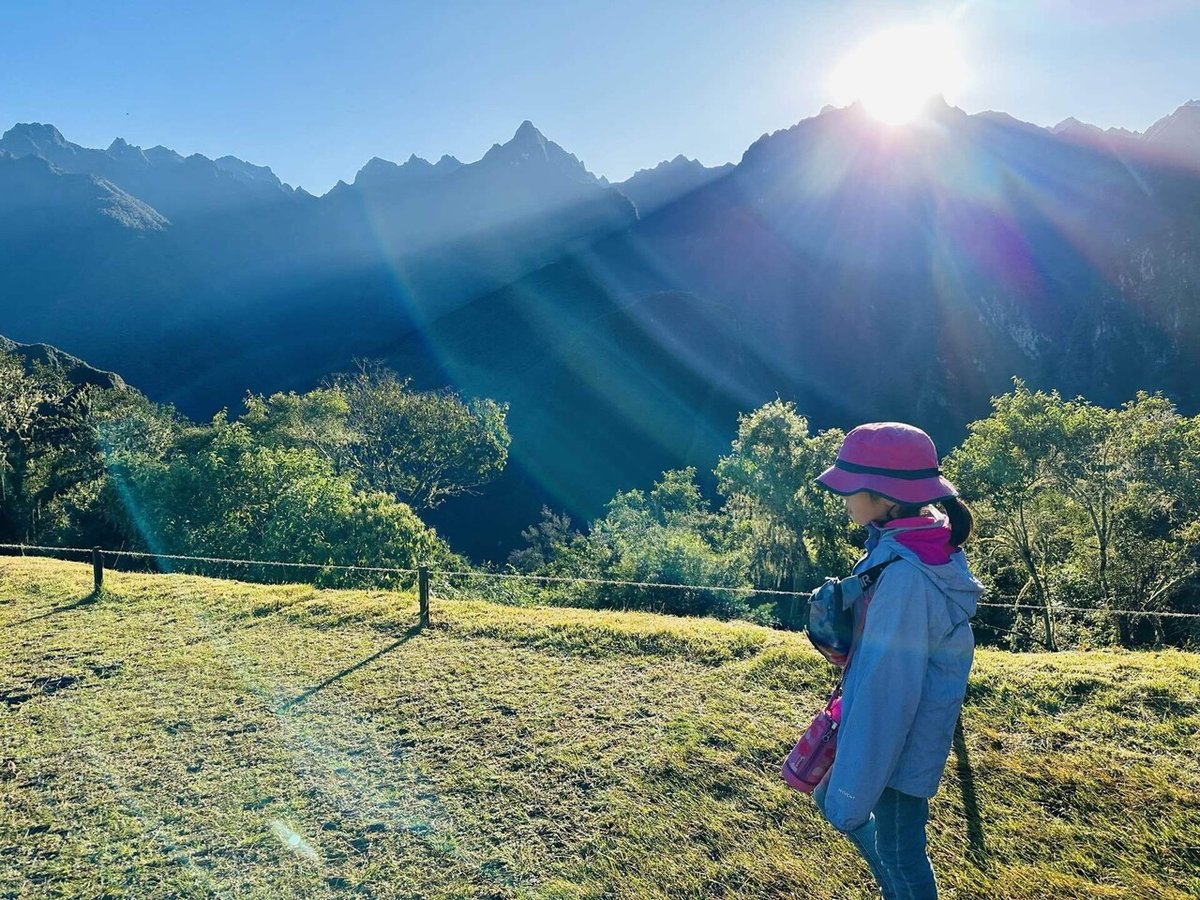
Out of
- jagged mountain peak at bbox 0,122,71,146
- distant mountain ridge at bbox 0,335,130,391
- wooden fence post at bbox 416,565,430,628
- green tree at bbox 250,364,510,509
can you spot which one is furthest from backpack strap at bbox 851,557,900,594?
jagged mountain peak at bbox 0,122,71,146

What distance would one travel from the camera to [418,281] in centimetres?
9525

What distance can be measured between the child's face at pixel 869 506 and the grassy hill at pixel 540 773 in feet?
6.69

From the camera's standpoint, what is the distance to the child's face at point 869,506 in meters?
1.80

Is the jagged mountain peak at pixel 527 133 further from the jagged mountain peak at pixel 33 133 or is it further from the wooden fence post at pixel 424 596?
the wooden fence post at pixel 424 596

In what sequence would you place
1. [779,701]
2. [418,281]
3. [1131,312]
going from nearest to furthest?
[779,701] < [1131,312] < [418,281]

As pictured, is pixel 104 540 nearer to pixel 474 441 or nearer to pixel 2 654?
pixel 474 441

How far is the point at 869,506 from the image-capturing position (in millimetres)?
1819

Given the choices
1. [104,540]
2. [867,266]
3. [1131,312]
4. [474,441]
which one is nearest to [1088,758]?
[474,441]

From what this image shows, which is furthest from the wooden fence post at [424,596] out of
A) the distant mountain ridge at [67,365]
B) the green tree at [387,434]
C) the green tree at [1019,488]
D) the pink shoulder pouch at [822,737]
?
the distant mountain ridge at [67,365]

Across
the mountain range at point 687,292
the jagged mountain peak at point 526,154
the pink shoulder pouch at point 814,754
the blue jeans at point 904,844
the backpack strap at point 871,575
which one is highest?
the jagged mountain peak at point 526,154

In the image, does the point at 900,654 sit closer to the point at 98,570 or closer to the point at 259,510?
the point at 98,570

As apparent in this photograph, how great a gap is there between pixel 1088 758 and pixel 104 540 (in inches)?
1081

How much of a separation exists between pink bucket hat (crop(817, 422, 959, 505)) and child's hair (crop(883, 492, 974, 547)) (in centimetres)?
4

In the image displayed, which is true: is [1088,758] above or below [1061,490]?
below
